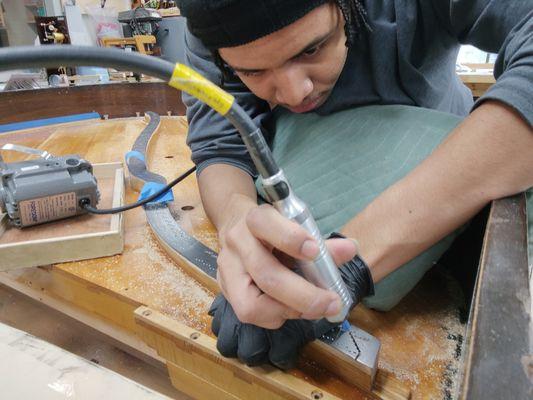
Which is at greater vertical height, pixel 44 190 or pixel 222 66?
pixel 222 66

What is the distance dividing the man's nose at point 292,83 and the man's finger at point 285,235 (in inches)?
12.0

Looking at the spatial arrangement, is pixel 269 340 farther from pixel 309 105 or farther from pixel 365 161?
pixel 309 105

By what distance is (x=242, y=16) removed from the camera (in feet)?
1.70

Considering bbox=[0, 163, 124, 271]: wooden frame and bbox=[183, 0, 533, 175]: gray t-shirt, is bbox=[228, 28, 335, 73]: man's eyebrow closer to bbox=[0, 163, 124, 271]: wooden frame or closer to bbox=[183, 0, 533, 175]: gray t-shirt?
bbox=[183, 0, 533, 175]: gray t-shirt

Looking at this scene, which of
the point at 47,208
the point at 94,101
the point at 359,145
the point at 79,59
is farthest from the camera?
the point at 94,101

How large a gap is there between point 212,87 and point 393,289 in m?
0.39

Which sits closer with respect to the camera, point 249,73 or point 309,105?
point 249,73

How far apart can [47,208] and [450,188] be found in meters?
0.74

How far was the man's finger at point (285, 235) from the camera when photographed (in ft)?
1.16

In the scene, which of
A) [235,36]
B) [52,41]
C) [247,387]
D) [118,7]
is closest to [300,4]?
[235,36]

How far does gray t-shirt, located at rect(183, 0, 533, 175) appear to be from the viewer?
22.8 inches

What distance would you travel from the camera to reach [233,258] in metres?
0.47

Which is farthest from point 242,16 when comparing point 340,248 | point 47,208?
point 47,208

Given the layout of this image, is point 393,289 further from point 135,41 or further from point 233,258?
point 135,41
